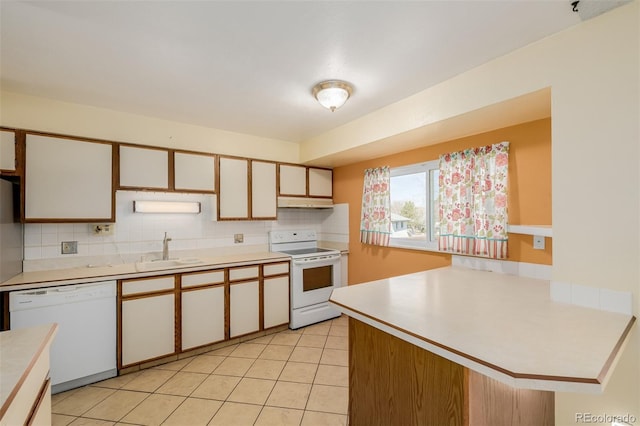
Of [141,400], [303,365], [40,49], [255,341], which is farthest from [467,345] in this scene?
[40,49]

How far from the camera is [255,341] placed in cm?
310

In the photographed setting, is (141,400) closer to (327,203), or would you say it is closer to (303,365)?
(303,365)

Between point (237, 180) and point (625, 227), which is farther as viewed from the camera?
point (237, 180)

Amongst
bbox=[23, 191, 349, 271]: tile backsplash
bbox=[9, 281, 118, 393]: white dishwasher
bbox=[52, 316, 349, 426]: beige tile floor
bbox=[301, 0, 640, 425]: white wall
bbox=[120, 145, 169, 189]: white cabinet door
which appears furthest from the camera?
bbox=[120, 145, 169, 189]: white cabinet door

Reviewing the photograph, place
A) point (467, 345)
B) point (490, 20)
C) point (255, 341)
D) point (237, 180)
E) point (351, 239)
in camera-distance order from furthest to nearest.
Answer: point (351, 239) < point (237, 180) < point (255, 341) < point (490, 20) < point (467, 345)

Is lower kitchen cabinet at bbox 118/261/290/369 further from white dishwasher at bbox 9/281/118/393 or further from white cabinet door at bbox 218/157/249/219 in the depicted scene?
white cabinet door at bbox 218/157/249/219

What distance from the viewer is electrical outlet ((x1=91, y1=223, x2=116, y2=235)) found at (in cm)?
271

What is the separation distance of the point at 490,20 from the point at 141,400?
3.43 m

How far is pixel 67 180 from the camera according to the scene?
238 centimetres

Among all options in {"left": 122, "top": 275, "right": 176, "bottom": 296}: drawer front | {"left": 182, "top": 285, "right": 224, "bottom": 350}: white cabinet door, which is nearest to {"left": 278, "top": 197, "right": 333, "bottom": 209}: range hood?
{"left": 182, "top": 285, "right": 224, "bottom": 350}: white cabinet door

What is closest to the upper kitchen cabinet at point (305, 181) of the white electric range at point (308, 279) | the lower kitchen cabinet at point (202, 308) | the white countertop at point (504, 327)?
the white electric range at point (308, 279)

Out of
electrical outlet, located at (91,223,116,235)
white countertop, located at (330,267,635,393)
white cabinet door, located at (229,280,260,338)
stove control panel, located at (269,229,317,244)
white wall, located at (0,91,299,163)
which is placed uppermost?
white wall, located at (0,91,299,163)

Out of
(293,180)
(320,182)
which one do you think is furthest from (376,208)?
(293,180)

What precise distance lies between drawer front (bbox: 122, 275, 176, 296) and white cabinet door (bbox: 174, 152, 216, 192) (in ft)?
3.16
